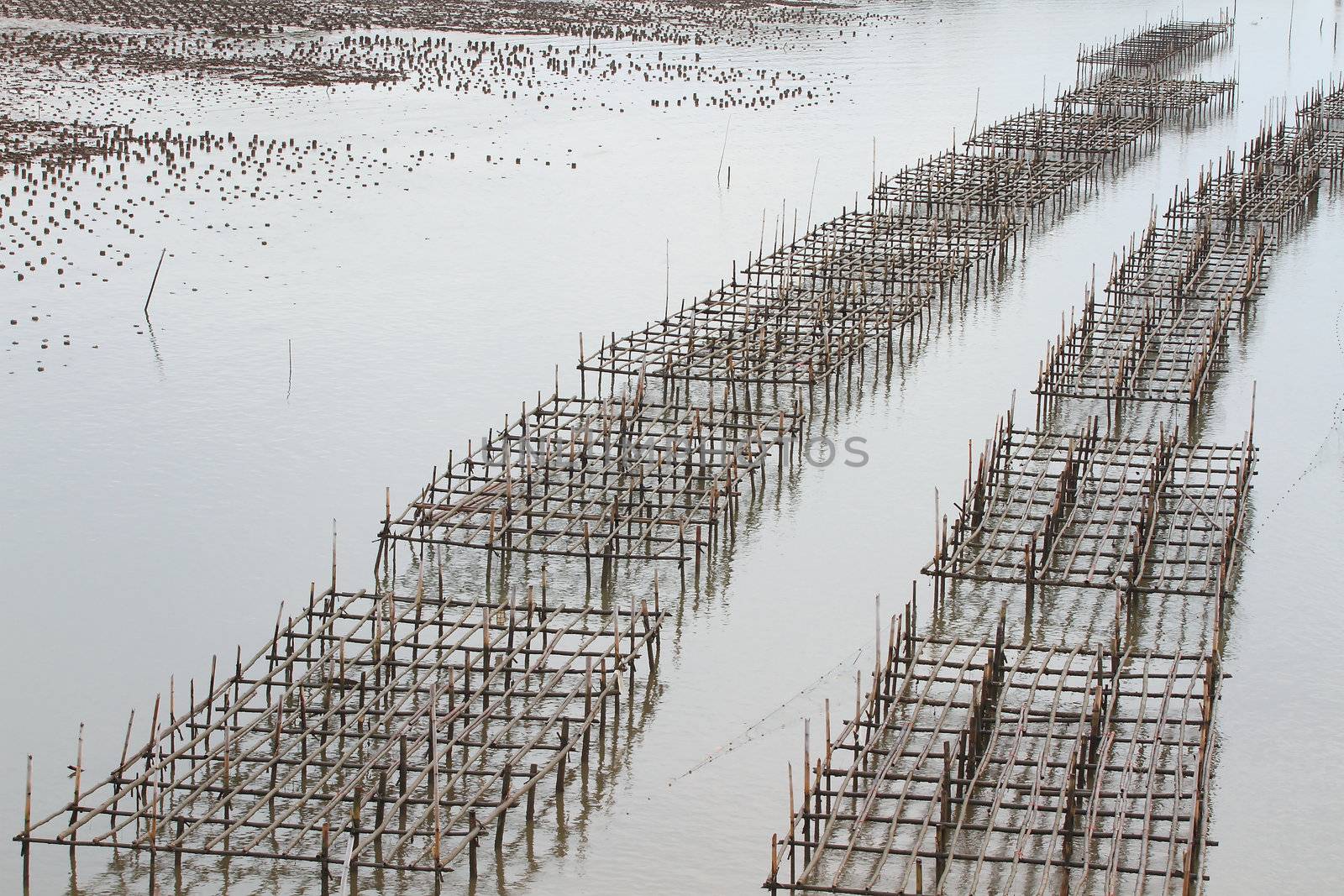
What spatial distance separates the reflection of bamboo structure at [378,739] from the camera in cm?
1455

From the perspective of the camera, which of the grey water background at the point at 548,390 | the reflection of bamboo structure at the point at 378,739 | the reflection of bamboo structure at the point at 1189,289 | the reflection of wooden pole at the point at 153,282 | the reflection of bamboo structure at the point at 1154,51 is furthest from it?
the reflection of bamboo structure at the point at 1154,51

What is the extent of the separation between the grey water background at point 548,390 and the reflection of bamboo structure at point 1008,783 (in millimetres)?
609

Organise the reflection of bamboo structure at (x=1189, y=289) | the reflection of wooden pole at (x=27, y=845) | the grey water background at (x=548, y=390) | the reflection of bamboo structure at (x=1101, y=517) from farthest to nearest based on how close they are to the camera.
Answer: the reflection of bamboo structure at (x=1189, y=289), the reflection of bamboo structure at (x=1101, y=517), the grey water background at (x=548, y=390), the reflection of wooden pole at (x=27, y=845)

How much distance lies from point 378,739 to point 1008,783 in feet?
18.0

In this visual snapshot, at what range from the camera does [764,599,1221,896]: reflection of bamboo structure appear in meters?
14.2

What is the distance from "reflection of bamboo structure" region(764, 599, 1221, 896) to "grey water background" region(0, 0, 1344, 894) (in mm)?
609

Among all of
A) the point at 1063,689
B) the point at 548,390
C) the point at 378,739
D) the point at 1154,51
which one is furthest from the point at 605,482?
the point at 1154,51

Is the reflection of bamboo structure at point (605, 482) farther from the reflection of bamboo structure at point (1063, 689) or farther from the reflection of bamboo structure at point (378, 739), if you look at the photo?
the reflection of bamboo structure at point (1063, 689)

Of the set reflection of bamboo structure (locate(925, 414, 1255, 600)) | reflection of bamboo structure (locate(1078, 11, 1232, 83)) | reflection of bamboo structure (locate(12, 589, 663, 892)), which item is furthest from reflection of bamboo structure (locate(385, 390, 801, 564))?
reflection of bamboo structure (locate(1078, 11, 1232, 83))

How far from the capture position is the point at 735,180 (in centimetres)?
4238

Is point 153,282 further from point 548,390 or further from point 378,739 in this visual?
point 378,739

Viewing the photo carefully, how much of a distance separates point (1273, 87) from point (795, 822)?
1878 inches

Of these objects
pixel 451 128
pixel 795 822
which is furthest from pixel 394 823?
pixel 451 128

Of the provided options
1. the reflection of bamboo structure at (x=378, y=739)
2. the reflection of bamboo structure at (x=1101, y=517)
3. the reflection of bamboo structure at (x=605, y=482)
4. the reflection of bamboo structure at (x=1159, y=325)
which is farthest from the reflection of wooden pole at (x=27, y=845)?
the reflection of bamboo structure at (x=1159, y=325)
